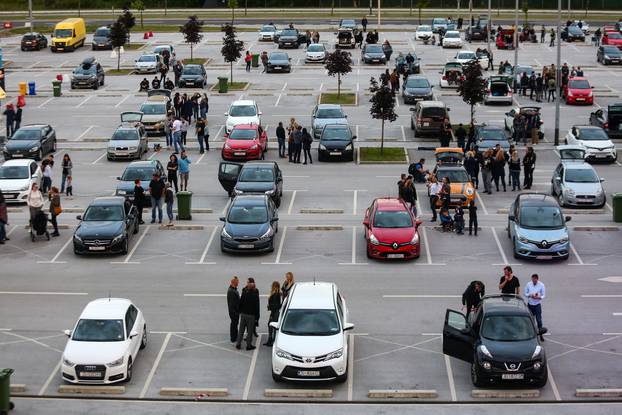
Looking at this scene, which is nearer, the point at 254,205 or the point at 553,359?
the point at 553,359

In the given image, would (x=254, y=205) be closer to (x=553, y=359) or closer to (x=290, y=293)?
(x=290, y=293)

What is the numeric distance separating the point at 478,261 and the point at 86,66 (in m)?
39.6

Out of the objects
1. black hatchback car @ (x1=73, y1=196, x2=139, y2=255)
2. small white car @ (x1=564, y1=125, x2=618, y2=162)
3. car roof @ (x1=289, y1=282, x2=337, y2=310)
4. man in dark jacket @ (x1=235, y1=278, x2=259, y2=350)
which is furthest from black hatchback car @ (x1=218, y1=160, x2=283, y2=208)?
small white car @ (x1=564, y1=125, x2=618, y2=162)

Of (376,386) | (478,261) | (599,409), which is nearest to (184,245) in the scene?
(478,261)

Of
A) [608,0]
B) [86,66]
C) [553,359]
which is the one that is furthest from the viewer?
[608,0]

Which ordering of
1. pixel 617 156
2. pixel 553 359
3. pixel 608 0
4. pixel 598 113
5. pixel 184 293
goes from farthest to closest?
pixel 608 0 < pixel 598 113 < pixel 617 156 < pixel 184 293 < pixel 553 359

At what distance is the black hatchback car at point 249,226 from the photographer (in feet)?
112

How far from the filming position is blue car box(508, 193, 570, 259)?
3350 cm

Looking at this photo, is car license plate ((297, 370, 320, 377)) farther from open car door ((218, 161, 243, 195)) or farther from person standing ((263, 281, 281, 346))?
open car door ((218, 161, 243, 195))

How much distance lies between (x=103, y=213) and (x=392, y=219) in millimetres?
8471

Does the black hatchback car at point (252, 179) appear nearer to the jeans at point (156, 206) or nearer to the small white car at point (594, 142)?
the jeans at point (156, 206)

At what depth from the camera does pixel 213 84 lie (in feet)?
225

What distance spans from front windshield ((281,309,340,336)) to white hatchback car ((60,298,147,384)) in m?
3.25

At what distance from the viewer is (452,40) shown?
83.6 m
